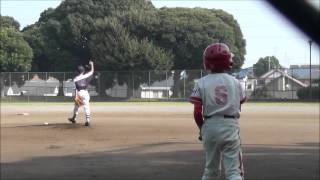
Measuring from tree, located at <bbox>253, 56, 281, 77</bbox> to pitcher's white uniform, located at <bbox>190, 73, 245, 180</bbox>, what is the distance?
152 ft

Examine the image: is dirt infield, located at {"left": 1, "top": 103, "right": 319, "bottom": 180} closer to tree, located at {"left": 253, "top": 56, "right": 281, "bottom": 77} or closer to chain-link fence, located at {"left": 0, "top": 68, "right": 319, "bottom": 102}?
chain-link fence, located at {"left": 0, "top": 68, "right": 319, "bottom": 102}

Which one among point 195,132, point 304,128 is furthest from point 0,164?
point 304,128

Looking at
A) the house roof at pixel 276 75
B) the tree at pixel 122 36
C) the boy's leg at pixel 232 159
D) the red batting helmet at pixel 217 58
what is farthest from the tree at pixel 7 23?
the boy's leg at pixel 232 159

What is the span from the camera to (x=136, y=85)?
5428cm

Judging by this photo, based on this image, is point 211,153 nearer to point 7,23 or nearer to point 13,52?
point 13,52

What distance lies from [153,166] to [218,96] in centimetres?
476

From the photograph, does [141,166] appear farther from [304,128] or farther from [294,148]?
[304,128]

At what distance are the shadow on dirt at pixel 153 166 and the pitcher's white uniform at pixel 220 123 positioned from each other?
3211 mm

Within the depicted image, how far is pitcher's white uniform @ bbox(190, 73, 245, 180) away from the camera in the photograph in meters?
4.95

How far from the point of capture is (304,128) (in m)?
18.1

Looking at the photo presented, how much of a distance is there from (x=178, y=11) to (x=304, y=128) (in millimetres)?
47513

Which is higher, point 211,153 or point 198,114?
point 198,114

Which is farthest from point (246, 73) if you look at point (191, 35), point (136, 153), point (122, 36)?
point (136, 153)

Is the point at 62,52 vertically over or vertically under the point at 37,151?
over
